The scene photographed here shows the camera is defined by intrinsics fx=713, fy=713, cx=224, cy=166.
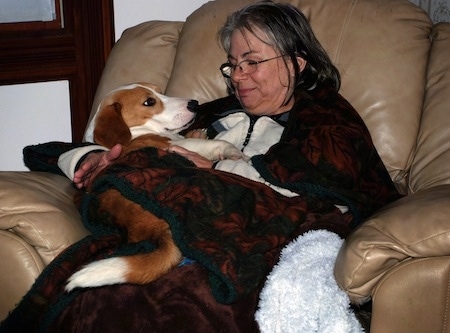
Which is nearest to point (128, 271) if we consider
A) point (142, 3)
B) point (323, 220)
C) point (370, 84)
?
point (323, 220)

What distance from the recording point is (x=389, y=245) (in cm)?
166

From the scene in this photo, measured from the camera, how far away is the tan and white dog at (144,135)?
70.7 inches

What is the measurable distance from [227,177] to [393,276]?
515mm

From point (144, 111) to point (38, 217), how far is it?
2.18ft

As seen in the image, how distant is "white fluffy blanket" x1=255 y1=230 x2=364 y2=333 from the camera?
162 cm

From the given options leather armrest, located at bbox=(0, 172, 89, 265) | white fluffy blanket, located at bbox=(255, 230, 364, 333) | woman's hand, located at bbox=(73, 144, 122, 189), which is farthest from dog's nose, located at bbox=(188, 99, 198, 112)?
white fluffy blanket, located at bbox=(255, 230, 364, 333)

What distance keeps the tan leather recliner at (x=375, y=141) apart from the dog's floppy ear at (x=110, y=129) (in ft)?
0.60

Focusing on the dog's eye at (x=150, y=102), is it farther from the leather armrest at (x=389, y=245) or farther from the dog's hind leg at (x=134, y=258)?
the leather armrest at (x=389, y=245)

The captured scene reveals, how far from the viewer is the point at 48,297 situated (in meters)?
1.76

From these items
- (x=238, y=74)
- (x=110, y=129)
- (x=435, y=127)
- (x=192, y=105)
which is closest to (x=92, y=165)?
(x=110, y=129)

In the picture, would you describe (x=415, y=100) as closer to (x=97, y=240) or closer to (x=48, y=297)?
(x=97, y=240)

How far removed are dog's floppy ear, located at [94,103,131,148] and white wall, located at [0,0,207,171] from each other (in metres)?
0.95

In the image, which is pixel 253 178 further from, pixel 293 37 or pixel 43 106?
pixel 43 106

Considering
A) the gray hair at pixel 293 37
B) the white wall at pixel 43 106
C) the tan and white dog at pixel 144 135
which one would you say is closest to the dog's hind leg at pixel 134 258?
the tan and white dog at pixel 144 135
